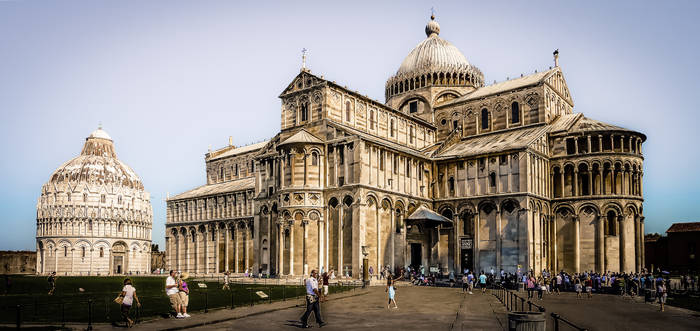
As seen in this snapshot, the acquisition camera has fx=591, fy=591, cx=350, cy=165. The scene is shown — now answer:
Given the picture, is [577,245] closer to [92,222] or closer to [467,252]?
[467,252]

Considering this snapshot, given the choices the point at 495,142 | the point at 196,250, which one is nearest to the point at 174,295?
the point at 495,142

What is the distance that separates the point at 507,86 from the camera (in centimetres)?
6234

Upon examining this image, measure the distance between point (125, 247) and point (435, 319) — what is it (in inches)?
4486

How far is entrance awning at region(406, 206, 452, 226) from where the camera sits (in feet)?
167

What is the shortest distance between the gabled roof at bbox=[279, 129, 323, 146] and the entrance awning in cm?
1052

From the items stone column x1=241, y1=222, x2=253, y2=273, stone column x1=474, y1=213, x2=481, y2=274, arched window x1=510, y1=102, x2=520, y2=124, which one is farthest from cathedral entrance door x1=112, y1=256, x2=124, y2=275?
arched window x1=510, y1=102, x2=520, y2=124

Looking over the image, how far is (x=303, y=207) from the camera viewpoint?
49.0m

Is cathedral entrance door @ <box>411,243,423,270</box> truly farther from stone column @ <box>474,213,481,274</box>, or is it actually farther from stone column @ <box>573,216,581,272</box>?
stone column @ <box>573,216,581,272</box>

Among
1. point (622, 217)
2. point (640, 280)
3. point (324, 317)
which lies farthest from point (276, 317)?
point (622, 217)

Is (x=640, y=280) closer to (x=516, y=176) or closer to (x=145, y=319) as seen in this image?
(x=516, y=176)

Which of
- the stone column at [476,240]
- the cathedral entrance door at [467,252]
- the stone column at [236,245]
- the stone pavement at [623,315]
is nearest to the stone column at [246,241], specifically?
the stone column at [236,245]

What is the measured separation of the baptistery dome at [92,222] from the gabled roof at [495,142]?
85.0m

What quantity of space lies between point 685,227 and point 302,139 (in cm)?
5075

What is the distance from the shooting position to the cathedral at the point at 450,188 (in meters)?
48.9
